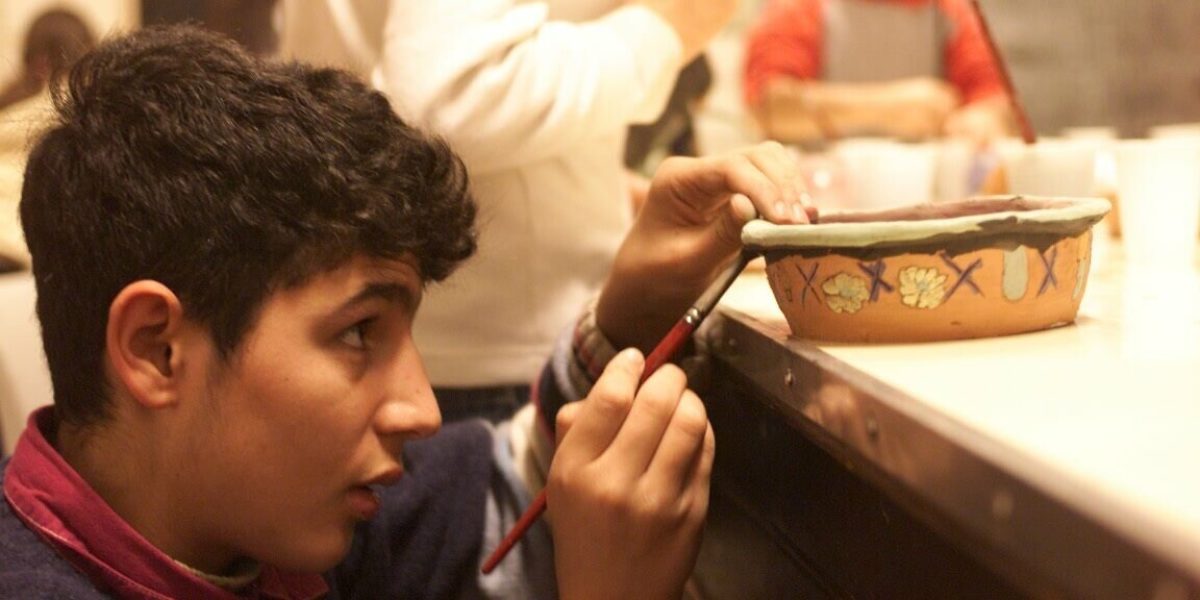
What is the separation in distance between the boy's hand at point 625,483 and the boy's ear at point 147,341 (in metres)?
0.27

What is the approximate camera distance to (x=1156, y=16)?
1.16 m

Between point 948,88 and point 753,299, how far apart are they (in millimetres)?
2075

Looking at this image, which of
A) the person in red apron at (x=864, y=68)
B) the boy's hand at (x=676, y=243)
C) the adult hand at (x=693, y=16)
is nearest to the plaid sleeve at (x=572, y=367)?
the boy's hand at (x=676, y=243)

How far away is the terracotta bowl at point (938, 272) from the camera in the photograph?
0.58m

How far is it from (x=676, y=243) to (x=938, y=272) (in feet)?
1.07

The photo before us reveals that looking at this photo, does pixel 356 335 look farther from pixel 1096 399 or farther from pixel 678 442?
pixel 1096 399

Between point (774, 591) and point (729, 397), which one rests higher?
point (729, 397)

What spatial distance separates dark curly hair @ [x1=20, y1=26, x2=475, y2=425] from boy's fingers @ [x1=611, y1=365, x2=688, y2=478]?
9.0 inches

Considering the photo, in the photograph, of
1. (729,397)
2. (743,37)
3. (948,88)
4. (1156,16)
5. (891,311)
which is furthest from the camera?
(743,37)

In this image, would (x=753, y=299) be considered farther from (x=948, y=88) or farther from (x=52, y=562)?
(x=948, y=88)

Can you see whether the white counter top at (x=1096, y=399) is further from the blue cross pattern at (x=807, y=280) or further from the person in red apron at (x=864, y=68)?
the person in red apron at (x=864, y=68)

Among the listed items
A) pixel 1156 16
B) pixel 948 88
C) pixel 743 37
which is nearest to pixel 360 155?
pixel 1156 16

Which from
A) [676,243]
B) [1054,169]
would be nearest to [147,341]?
[676,243]

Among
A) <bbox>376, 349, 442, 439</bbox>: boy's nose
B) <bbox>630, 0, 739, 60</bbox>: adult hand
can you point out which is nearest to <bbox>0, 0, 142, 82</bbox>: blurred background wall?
<bbox>630, 0, 739, 60</bbox>: adult hand
